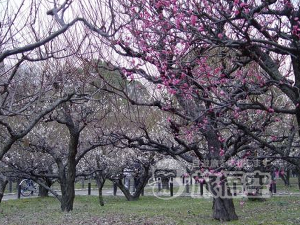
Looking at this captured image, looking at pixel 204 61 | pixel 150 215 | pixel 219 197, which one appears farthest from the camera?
pixel 150 215

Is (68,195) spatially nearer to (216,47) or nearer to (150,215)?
(150,215)

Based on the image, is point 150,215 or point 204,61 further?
point 150,215

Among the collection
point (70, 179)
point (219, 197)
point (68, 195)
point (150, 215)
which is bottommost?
point (150, 215)

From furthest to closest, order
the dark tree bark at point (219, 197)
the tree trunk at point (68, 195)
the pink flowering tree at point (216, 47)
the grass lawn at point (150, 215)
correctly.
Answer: the tree trunk at point (68, 195) → the dark tree bark at point (219, 197) → the grass lawn at point (150, 215) → the pink flowering tree at point (216, 47)

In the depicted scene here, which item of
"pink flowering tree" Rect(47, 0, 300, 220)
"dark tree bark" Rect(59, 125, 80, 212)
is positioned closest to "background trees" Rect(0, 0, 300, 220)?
"pink flowering tree" Rect(47, 0, 300, 220)

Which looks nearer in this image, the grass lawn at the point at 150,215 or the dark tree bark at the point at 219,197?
the grass lawn at the point at 150,215

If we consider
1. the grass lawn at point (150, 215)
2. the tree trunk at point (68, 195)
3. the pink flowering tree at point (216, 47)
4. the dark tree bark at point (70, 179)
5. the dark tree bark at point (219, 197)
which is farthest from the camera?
the tree trunk at point (68, 195)

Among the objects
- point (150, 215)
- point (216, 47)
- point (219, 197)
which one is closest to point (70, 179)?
point (150, 215)

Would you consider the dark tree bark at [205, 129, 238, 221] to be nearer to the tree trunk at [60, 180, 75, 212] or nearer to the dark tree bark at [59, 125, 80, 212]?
the dark tree bark at [59, 125, 80, 212]

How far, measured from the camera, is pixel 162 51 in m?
6.94

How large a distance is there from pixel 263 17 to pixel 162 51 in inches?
70.4

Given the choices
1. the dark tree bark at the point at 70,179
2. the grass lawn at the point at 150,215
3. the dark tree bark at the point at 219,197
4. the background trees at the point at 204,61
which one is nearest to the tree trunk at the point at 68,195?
the dark tree bark at the point at 70,179

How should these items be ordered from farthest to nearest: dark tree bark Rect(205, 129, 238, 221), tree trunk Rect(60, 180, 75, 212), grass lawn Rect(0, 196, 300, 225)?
1. tree trunk Rect(60, 180, 75, 212)
2. dark tree bark Rect(205, 129, 238, 221)
3. grass lawn Rect(0, 196, 300, 225)

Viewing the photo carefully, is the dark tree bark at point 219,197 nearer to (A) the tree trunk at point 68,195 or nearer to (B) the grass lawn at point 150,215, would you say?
(B) the grass lawn at point 150,215
